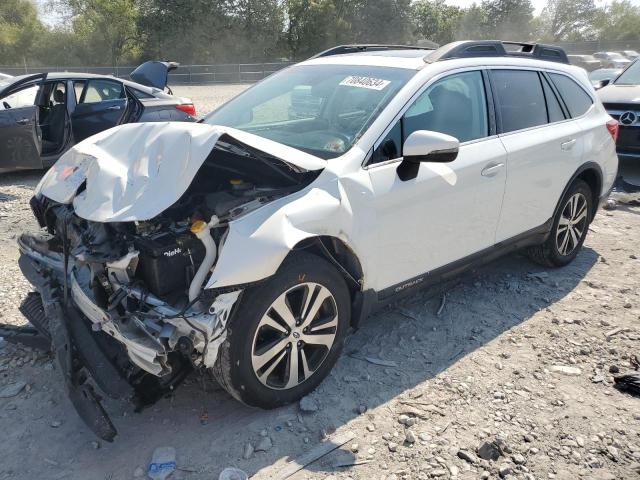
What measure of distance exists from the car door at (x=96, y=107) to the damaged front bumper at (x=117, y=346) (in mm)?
→ 5477

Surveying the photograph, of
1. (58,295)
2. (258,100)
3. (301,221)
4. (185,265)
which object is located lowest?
(58,295)

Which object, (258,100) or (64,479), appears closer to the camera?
(64,479)

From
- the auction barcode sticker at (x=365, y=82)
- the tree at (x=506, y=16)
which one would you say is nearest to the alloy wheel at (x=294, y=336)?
the auction barcode sticker at (x=365, y=82)

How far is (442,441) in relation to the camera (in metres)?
2.95

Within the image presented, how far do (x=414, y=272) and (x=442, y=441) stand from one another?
1.07 metres

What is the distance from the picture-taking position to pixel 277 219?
2.81 metres

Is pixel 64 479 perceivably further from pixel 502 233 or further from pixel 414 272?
pixel 502 233

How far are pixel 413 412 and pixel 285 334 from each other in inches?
34.1

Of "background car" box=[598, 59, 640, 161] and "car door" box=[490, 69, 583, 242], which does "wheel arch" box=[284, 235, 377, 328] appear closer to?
"car door" box=[490, 69, 583, 242]

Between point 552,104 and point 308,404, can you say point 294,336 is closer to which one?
point 308,404

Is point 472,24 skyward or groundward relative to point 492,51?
Result: skyward

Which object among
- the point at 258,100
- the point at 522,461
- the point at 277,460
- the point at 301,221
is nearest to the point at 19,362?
the point at 277,460

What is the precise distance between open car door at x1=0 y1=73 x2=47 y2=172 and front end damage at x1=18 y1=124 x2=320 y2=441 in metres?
4.83

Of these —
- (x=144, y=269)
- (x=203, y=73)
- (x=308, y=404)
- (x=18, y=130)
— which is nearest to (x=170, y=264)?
(x=144, y=269)
